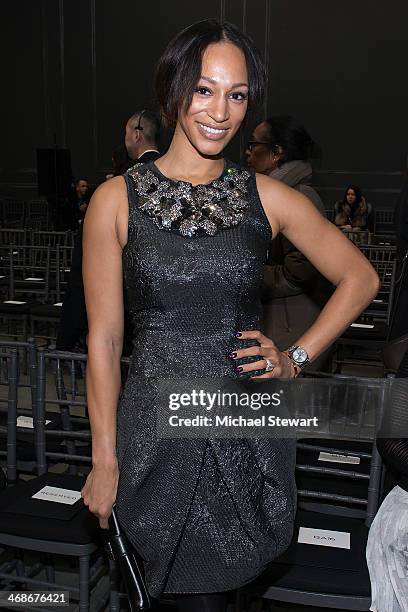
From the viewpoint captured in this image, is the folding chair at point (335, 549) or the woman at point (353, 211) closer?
the folding chair at point (335, 549)

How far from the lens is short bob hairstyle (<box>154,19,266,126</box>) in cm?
134

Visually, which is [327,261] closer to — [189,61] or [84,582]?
[189,61]

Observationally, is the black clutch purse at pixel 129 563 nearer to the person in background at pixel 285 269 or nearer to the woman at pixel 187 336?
the woman at pixel 187 336

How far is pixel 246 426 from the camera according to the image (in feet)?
4.65

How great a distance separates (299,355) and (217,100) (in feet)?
1.72

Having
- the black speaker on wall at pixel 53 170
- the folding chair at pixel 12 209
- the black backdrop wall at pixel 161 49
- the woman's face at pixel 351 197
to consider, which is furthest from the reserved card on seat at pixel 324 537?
the folding chair at pixel 12 209

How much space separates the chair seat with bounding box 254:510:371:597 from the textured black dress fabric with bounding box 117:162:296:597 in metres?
0.35

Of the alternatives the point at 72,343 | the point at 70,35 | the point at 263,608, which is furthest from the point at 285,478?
the point at 70,35

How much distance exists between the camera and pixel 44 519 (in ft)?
6.46

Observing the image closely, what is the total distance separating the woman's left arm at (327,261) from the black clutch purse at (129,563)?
508 millimetres

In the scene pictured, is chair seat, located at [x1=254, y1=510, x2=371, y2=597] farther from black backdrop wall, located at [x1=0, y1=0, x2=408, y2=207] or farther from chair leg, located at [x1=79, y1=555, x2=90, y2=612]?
black backdrop wall, located at [x1=0, y1=0, x2=408, y2=207]

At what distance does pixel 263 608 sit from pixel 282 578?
588 millimetres

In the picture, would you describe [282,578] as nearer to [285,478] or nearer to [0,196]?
[285,478]

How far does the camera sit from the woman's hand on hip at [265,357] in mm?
1384
